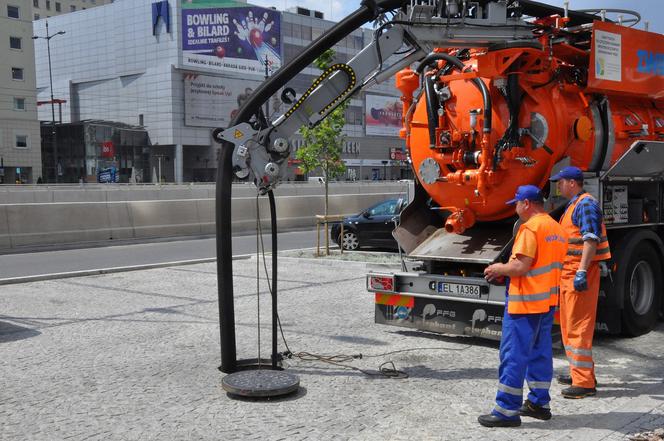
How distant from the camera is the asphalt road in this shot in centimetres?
1479

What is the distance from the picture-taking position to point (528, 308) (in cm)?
522

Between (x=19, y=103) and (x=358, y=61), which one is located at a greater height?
(x=19, y=103)

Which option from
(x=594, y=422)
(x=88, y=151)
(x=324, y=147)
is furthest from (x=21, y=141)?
(x=594, y=422)

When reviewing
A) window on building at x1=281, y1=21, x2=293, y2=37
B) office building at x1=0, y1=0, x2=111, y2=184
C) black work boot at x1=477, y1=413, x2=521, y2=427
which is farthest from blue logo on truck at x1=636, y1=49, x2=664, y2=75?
window on building at x1=281, y1=21, x2=293, y2=37

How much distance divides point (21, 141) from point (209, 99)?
82.2 ft

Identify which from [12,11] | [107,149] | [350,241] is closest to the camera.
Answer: [350,241]

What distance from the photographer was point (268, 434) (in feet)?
16.7

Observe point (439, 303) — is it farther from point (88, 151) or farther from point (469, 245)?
point (88, 151)

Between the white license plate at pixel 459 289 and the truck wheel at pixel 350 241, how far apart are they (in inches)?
406

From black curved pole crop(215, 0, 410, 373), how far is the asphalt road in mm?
8449

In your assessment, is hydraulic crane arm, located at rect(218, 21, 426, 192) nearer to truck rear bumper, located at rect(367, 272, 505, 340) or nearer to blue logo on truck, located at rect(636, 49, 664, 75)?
truck rear bumper, located at rect(367, 272, 505, 340)

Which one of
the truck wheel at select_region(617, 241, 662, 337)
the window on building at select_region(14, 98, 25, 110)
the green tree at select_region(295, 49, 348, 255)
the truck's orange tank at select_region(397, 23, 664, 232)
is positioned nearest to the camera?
the truck's orange tank at select_region(397, 23, 664, 232)

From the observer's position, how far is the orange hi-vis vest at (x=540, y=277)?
5227 mm

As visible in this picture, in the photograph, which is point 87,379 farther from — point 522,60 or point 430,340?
point 522,60
